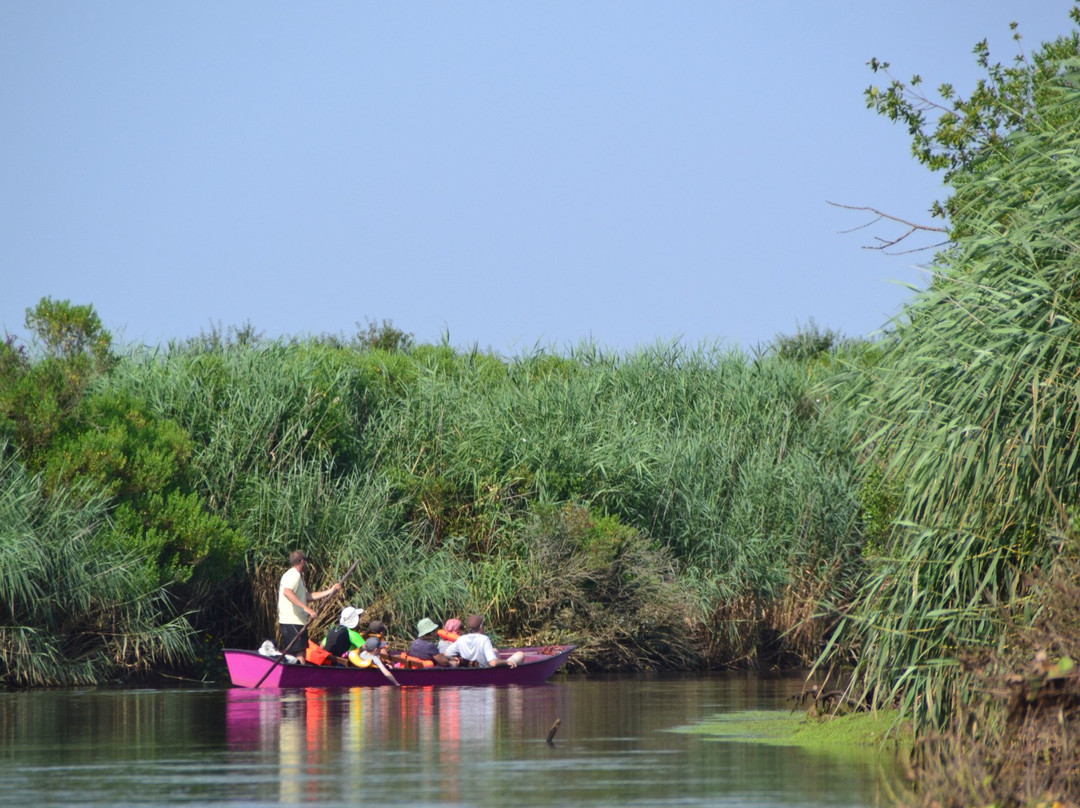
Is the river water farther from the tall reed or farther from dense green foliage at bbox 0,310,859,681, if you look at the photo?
dense green foliage at bbox 0,310,859,681

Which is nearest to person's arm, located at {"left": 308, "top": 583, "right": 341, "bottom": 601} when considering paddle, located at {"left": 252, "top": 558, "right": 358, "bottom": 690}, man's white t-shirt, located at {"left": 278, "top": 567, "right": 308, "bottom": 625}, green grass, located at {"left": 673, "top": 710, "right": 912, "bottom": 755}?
paddle, located at {"left": 252, "top": 558, "right": 358, "bottom": 690}

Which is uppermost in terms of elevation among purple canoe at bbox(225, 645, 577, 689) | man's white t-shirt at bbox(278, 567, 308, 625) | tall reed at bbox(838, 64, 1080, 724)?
tall reed at bbox(838, 64, 1080, 724)

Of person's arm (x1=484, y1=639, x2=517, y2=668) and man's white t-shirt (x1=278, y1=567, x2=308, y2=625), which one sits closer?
person's arm (x1=484, y1=639, x2=517, y2=668)

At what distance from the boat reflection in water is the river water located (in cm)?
3

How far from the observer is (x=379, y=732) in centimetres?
1602

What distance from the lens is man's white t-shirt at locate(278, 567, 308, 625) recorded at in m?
22.2

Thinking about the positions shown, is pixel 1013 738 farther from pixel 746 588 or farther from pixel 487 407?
pixel 487 407

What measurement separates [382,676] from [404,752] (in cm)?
822

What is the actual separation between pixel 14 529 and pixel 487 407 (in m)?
8.72

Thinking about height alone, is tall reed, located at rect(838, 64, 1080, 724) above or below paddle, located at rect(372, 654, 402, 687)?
above

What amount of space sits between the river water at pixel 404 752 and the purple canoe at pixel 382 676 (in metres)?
0.31

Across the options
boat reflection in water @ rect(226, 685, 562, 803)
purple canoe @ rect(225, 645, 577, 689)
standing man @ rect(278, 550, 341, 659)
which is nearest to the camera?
Result: boat reflection in water @ rect(226, 685, 562, 803)

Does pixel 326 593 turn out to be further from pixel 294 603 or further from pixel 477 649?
pixel 477 649

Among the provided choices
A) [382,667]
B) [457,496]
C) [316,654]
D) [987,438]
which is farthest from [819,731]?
[457,496]
